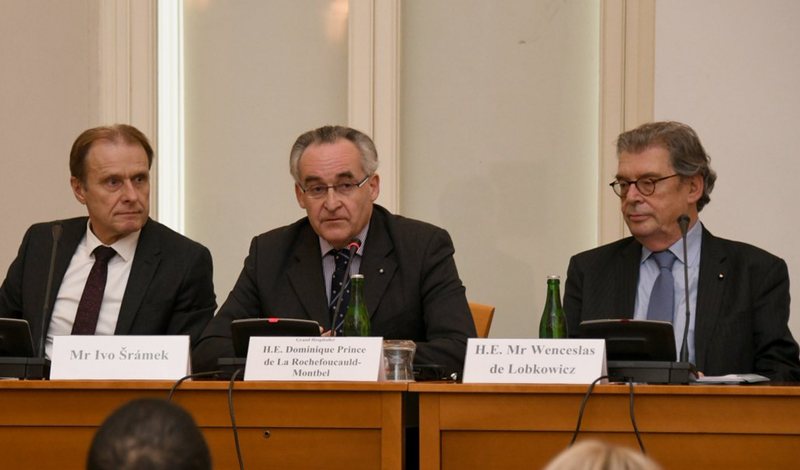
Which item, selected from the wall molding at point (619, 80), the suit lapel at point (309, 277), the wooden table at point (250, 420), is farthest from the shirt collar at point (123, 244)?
the wall molding at point (619, 80)

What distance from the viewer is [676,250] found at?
12.7ft

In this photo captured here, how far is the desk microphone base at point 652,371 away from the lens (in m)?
2.86

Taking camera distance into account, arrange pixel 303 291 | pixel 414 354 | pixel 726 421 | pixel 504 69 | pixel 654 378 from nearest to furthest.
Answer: pixel 726 421, pixel 654 378, pixel 414 354, pixel 303 291, pixel 504 69

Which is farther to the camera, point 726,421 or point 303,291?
point 303,291

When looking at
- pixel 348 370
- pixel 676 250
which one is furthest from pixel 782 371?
pixel 348 370

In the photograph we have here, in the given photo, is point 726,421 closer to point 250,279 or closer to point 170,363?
point 170,363

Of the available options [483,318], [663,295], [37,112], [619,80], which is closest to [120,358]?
[483,318]

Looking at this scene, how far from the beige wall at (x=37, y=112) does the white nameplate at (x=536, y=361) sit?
9.67ft

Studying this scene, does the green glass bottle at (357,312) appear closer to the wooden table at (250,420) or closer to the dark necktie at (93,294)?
the wooden table at (250,420)

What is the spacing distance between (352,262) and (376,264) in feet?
0.28

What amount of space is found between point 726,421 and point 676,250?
4.07 ft

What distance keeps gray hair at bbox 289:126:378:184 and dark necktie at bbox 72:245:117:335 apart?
70 centimetres

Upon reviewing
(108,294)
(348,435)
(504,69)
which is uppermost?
(504,69)

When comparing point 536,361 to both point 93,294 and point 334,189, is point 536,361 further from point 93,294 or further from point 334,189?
point 93,294
